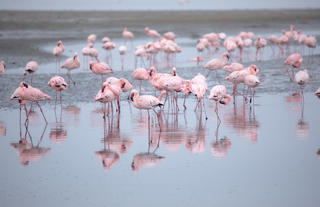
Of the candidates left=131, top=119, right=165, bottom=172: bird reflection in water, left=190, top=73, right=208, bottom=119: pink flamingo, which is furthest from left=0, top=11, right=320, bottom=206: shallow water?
left=190, top=73, right=208, bottom=119: pink flamingo

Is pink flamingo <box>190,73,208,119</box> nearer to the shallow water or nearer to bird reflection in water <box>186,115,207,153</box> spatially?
the shallow water

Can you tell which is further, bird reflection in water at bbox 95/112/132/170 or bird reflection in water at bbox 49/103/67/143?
bird reflection in water at bbox 49/103/67/143

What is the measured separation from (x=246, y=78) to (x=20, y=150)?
5404mm

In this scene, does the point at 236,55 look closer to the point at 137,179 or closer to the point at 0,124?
the point at 0,124

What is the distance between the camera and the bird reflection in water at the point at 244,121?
8.89 metres

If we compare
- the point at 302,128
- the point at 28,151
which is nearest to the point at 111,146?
the point at 28,151

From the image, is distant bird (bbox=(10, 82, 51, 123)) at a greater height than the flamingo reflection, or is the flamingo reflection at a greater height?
distant bird (bbox=(10, 82, 51, 123))

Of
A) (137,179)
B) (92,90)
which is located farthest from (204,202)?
(92,90)

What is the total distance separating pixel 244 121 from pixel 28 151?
4.00 m

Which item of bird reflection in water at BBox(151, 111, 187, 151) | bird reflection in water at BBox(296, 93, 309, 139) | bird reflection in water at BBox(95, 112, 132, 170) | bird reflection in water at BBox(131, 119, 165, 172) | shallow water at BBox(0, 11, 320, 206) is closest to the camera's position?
shallow water at BBox(0, 11, 320, 206)

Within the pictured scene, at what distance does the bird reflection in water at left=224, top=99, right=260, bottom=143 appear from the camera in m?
8.89

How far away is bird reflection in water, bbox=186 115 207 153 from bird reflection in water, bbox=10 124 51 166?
221cm

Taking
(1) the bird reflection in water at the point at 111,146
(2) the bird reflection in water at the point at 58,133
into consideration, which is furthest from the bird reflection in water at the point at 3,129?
(1) the bird reflection in water at the point at 111,146

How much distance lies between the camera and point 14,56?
2052cm
